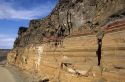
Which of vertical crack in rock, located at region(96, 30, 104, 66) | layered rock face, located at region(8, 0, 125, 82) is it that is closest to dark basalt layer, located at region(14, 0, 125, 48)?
layered rock face, located at region(8, 0, 125, 82)

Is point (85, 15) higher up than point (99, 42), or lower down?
higher up

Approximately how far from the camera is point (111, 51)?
10.3 m

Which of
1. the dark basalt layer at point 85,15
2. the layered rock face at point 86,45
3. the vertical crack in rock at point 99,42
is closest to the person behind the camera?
the layered rock face at point 86,45

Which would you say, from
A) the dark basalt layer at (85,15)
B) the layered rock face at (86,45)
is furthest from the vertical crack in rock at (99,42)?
the dark basalt layer at (85,15)

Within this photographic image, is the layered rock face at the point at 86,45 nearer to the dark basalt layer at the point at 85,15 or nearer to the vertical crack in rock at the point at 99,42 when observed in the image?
the dark basalt layer at the point at 85,15

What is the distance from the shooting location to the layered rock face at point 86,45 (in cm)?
1010

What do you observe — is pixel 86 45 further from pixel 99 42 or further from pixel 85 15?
pixel 85 15

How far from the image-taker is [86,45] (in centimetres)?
1264

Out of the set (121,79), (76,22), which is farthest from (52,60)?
(121,79)

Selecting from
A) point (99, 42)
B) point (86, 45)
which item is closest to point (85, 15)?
point (86, 45)

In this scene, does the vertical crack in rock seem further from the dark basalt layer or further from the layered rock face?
the dark basalt layer

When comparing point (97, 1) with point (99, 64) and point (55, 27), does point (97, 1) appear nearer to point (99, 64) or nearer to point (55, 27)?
point (99, 64)

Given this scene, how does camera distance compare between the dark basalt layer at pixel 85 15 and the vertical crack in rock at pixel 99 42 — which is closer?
the vertical crack in rock at pixel 99 42

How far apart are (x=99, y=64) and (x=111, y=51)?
1294mm
